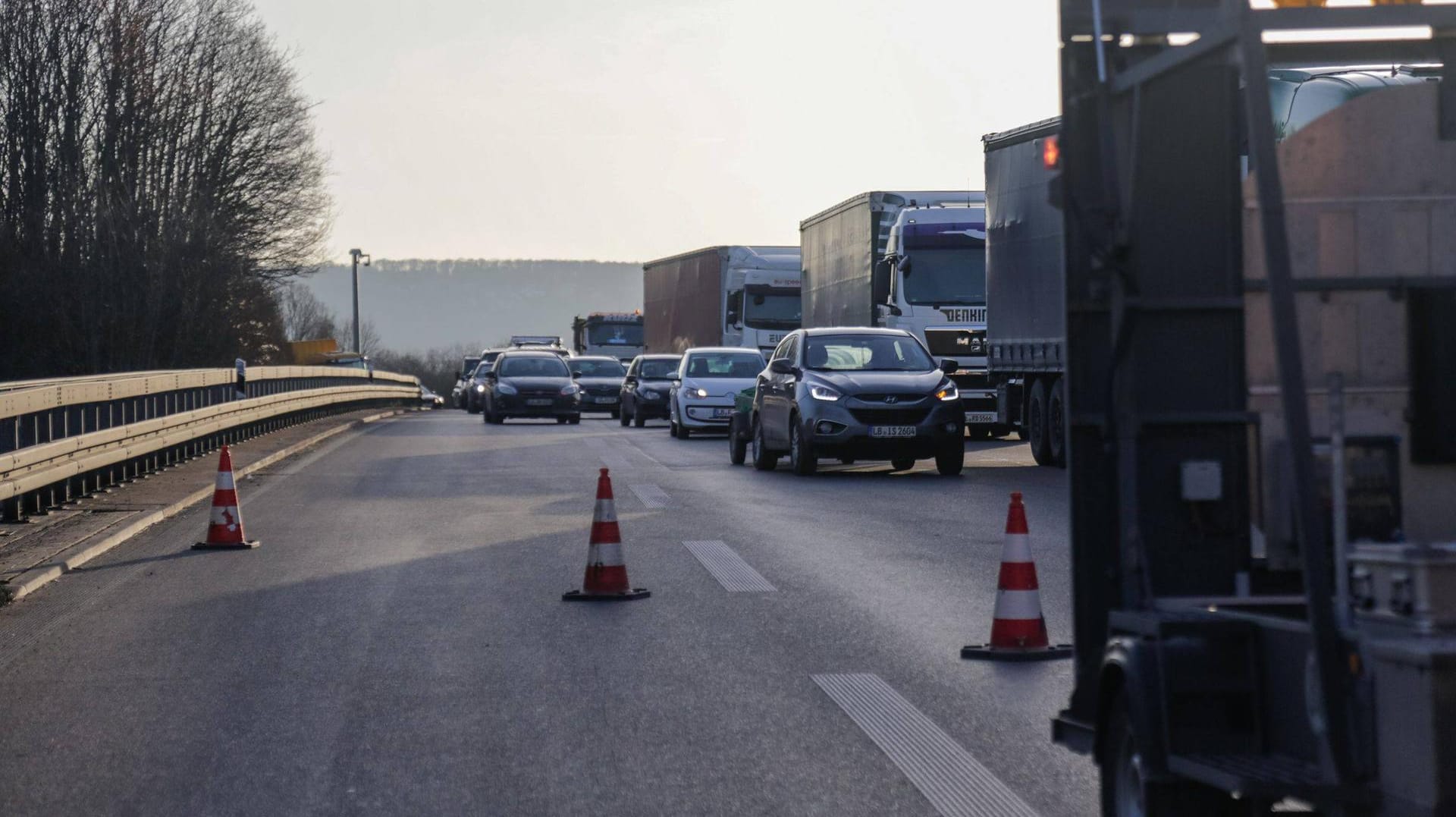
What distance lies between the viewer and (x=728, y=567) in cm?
1140

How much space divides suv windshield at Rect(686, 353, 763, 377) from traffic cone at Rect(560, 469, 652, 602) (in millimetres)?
20869

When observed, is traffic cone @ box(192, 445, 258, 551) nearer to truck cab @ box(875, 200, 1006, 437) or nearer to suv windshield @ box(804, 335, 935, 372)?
suv windshield @ box(804, 335, 935, 372)

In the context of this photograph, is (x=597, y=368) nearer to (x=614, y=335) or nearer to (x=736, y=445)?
(x=614, y=335)

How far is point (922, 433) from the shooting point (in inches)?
766

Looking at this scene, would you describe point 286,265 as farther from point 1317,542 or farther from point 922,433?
point 1317,542

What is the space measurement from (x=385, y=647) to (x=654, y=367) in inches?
1177

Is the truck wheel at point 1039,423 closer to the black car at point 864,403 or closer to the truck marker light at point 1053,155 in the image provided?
the black car at point 864,403

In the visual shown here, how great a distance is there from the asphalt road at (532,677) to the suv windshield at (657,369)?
2307cm

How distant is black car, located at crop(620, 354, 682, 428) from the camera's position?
3728 cm

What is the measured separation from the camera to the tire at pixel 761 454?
69.6 feet

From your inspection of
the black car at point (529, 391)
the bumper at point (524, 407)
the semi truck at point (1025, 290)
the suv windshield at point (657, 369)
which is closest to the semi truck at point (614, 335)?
the black car at point (529, 391)

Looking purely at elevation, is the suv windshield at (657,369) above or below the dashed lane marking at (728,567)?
above

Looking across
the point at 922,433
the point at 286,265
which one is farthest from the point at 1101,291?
the point at 286,265

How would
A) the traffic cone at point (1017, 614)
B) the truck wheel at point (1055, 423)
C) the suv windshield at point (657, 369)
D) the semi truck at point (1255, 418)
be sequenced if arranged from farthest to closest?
the suv windshield at point (657, 369), the truck wheel at point (1055, 423), the traffic cone at point (1017, 614), the semi truck at point (1255, 418)
